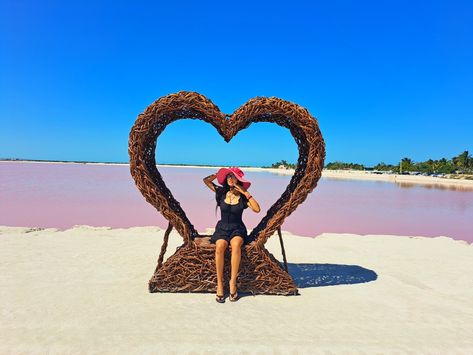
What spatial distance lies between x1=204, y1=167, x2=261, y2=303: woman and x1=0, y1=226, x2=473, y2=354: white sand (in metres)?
0.36

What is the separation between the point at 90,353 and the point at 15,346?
762 mm

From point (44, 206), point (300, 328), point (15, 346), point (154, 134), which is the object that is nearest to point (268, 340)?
point (300, 328)

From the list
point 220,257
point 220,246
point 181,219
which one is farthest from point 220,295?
point 181,219

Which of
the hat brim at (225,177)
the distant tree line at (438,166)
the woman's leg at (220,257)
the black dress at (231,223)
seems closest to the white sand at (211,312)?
the woman's leg at (220,257)

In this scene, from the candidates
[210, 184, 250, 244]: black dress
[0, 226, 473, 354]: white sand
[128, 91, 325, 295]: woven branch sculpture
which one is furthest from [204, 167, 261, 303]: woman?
[0, 226, 473, 354]: white sand

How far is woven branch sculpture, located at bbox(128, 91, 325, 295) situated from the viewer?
188 inches

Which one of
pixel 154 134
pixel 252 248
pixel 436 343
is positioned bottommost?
pixel 436 343

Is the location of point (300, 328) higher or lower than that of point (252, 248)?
lower

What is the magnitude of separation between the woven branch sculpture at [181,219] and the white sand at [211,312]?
22cm

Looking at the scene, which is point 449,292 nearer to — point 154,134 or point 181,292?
point 181,292

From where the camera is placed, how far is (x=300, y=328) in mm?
3891

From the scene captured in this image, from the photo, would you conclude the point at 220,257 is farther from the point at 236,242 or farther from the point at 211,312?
the point at 211,312

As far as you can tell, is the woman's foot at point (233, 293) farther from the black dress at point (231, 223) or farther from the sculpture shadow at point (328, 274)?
the sculpture shadow at point (328, 274)

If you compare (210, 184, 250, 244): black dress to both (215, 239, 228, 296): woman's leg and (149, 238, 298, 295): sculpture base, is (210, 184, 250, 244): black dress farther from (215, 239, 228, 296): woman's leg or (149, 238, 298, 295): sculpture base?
(149, 238, 298, 295): sculpture base
